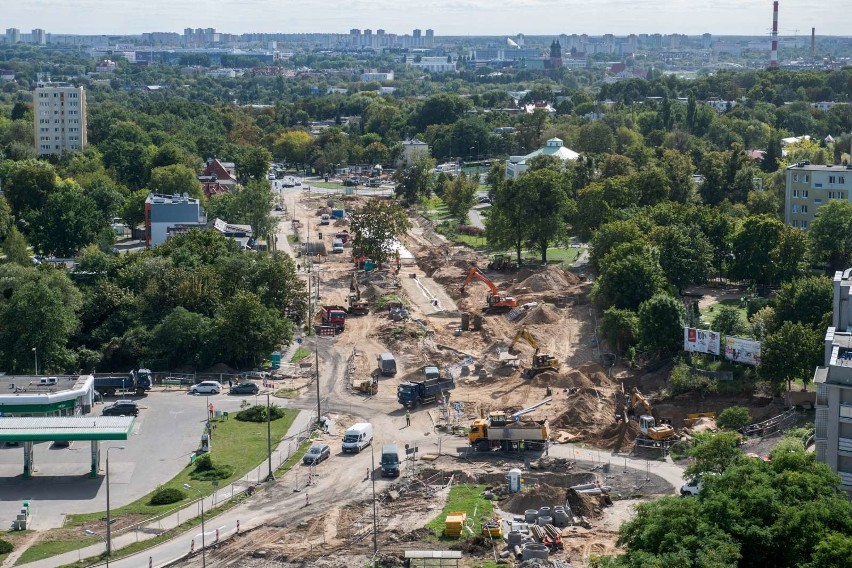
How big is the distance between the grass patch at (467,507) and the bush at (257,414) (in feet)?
36.5

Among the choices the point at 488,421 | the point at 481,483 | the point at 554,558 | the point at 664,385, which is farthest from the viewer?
the point at 664,385

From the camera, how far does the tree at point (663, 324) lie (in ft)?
179

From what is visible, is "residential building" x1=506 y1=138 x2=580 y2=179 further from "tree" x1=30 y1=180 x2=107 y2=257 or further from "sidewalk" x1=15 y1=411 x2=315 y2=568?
"sidewalk" x1=15 y1=411 x2=315 y2=568

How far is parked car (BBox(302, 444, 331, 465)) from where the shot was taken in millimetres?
45375

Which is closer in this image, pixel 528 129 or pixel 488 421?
pixel 488 421

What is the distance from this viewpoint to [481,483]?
1692 inches

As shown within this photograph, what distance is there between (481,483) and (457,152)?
104m

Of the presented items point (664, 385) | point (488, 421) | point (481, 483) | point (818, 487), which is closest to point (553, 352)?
point (664, 385)

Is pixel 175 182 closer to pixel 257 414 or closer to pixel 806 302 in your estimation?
pixel 257 414

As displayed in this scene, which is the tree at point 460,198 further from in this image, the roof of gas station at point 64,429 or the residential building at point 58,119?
the roof of gas station at point 64,429

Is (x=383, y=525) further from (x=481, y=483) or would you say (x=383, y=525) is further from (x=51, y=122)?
(x=51, y=122)

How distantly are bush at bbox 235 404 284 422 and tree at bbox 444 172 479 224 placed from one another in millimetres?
50698

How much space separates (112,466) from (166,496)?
4.66m

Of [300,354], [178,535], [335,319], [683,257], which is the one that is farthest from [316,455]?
[683,257]
